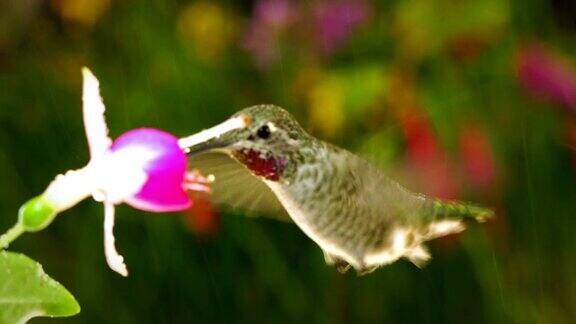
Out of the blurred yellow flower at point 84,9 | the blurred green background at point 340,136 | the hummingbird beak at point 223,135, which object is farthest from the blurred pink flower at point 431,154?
the blurred yellow flower at point 84,9

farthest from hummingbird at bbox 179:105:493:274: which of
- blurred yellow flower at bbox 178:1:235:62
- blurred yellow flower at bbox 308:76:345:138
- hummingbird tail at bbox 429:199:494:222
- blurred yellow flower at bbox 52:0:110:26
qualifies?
blurred yellow flower at bbox 52:0:110:26

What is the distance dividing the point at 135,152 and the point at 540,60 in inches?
30.7

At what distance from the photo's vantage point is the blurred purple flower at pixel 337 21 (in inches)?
40.4

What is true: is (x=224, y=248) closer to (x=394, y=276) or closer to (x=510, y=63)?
(x=394, y=276)

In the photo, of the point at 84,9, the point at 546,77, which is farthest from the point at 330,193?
the point at 84,9

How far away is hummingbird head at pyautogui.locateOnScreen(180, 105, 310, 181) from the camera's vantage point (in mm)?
344

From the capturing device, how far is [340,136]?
1149 millimetres

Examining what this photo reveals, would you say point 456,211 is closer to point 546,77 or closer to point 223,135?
point 223,135

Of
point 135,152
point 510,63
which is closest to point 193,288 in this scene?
point 510,63

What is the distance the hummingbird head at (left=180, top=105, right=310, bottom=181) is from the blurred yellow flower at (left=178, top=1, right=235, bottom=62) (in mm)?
900

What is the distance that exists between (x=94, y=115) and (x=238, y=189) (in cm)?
15

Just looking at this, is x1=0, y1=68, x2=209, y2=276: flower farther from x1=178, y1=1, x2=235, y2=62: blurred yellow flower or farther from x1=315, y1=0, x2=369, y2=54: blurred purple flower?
x1=178, y1=1, x2=235, y2=62: blurred yellow flower

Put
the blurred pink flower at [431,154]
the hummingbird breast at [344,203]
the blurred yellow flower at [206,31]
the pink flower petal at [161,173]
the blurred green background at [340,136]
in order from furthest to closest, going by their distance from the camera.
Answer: the blurred yellow flower at [206,31] < the blurred green background at [340,136] < the blurred pink flower at [431,154] < the hummingbird breast at [344,203] < the pink flower petal at [161,173]

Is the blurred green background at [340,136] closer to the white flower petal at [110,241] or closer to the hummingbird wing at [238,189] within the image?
the hummingbird wing at [238,189]
